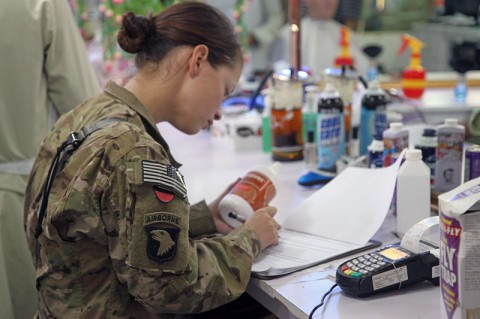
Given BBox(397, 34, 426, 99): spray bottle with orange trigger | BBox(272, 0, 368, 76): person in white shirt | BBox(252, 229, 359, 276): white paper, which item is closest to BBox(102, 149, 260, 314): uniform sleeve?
BBox(252, 229, 359, 276): white paper

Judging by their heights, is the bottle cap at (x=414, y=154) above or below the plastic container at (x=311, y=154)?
above

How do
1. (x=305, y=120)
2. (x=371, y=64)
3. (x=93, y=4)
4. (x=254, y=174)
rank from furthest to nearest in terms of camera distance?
1. (x=371, y=64)
2. (x=93, y=4)
3. (x=305, y=120)
4. (x=254, y=174)

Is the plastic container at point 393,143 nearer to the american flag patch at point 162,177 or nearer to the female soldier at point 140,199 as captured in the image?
the female soldier at point 140,199

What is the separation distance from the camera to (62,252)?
1159 mm

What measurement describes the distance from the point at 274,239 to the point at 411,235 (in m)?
0.30

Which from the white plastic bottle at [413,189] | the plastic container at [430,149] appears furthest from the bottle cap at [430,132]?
the white plastic bottle at [413,189]

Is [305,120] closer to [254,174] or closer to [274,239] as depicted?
[254,174]

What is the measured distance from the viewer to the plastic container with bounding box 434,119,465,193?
5.09ft

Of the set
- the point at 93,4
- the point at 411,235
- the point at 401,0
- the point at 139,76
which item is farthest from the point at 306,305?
the point at 401,0

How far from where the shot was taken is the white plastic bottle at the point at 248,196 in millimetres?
1464

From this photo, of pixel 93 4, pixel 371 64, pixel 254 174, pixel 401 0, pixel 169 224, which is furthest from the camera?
pixel 401 0

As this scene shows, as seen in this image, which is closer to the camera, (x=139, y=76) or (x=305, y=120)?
(x=139, y=76)

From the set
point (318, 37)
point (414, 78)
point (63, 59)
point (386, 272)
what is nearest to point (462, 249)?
point (386, 272)

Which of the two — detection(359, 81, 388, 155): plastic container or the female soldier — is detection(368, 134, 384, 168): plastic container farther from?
the female soldier
